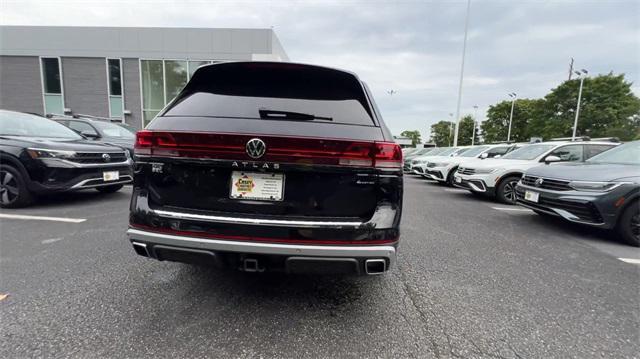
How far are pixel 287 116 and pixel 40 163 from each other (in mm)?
4738

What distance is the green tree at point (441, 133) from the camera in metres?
83.4

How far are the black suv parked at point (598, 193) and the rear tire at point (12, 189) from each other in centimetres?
780

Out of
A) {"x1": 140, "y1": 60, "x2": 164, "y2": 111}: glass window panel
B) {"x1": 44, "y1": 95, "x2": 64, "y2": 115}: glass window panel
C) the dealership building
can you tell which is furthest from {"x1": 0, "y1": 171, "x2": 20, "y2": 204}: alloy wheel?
{"x1": 44, "y1": 95, "x2": 64, "y2": 115}: glass window panel

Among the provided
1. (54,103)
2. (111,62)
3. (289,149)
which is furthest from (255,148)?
(54,103)

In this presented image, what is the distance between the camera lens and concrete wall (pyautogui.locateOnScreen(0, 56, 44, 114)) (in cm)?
1902

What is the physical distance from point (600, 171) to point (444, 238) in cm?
239

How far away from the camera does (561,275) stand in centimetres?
284

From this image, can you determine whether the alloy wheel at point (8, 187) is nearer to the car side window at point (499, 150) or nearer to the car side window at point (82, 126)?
the car side window at point (82, 126)

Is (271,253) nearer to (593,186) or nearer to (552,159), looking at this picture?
(593,186)

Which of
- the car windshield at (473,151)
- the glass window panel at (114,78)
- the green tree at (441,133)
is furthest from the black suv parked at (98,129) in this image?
the green tree at (441,133)

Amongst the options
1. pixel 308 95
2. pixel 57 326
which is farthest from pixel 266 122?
pixel 57 326

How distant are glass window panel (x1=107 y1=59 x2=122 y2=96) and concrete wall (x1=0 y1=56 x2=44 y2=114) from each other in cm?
484

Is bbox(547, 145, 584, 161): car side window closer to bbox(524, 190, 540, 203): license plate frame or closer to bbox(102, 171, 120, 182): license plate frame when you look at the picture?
bbox(524, 190, 540, 203): license plate frame

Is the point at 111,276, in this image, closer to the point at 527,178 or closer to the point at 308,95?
the point at 308,95
